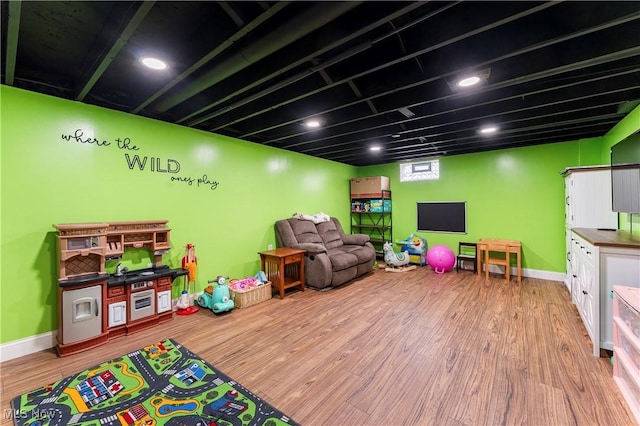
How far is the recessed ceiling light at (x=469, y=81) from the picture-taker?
7.32ft

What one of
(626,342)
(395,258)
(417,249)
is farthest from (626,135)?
(395,258)

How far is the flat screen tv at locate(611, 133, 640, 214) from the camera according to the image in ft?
8.09

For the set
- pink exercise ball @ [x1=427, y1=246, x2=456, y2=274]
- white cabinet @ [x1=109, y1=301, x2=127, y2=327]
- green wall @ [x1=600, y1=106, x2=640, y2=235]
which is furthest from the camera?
pink exercise ball @ [x1=427, y1=246, x2=456, y2=274]

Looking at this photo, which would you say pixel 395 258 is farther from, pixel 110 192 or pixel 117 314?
pixel 110 192

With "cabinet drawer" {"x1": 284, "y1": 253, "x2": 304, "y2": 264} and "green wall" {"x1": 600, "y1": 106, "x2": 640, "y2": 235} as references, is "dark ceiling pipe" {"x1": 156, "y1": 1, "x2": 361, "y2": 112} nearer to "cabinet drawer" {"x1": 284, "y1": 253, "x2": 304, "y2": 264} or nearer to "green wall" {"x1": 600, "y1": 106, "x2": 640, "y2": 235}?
"cabinet drawer" {"x1": 284, "y1": 253, "x2": 304, "y2": 264}

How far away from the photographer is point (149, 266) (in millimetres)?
3178

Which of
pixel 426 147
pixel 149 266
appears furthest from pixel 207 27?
pixel 426 147

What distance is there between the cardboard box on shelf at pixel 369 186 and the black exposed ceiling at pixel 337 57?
2.75m

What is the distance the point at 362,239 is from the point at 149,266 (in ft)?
12.0

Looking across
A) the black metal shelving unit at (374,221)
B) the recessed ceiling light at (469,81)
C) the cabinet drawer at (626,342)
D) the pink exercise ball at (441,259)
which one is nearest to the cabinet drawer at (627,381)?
the cabinet drawer at (626,342)

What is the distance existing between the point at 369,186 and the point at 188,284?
4396 mm

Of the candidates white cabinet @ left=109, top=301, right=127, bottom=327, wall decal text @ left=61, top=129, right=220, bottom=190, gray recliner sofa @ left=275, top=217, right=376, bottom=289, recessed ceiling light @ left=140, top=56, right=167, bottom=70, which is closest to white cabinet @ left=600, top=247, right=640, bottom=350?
gray recliner sofa @ left=275, top=217, right=376, bottom=289

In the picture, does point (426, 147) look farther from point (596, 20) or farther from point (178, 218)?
point (178, 218)

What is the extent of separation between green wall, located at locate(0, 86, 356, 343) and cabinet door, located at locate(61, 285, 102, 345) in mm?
342
